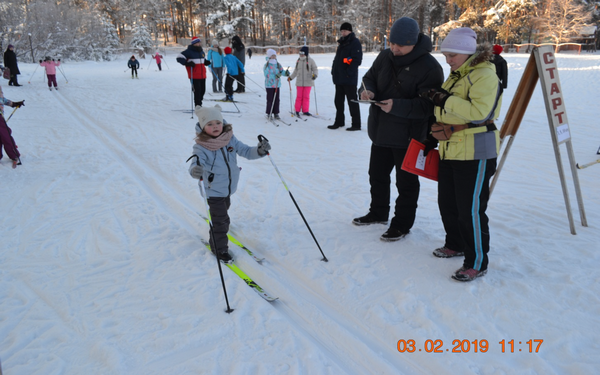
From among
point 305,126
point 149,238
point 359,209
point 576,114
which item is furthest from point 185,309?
point 576,114

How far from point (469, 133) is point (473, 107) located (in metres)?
0.22

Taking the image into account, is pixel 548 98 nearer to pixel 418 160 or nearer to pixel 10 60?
pixel 418 160

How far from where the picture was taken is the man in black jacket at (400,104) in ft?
10.8

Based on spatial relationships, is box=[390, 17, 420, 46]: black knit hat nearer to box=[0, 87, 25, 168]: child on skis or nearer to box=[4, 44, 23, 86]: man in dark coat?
box=[0, 87, 25, 168]: child on skis

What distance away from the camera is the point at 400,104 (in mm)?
3291

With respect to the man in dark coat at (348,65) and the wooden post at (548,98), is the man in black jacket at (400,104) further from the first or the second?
the man in dark coat at (348,65)

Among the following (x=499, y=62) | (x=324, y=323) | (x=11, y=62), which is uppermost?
(x=11, y=62)

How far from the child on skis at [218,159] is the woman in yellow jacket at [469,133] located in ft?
5.05

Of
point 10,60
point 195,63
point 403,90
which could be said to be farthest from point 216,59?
point 403,90

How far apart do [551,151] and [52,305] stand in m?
7.75

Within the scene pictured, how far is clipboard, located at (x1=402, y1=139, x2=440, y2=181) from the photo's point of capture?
332 centimetres

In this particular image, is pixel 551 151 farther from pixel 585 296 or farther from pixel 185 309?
pixel 185 309

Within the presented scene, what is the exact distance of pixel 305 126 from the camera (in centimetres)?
912

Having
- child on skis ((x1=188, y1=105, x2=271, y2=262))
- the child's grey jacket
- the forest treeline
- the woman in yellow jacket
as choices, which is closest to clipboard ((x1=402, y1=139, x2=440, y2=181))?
the woman in yellow jacket
